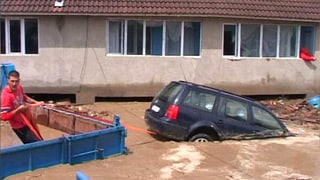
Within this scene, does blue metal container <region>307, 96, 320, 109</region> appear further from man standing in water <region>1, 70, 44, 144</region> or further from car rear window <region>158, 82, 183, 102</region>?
man standing in water <region>1, 70, 44, 144</region>

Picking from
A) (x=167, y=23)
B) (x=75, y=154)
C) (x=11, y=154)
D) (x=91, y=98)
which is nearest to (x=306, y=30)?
(x=167, y=23)

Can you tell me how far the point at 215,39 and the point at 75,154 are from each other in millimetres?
9957

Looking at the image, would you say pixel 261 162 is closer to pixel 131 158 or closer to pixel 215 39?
pixel 131 158

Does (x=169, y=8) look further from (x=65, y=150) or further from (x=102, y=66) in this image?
(x=65, y=150)

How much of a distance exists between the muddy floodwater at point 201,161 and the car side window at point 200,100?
843mm

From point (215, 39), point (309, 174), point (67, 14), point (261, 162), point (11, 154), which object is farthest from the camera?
point (215, 39)

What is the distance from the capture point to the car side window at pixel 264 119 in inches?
490

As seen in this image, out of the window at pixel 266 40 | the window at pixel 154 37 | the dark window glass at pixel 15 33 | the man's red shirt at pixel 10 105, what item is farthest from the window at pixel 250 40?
the man's red shirt at pixel 10 105

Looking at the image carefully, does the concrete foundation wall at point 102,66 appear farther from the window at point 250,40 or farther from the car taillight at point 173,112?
the car taillight at point 173,112

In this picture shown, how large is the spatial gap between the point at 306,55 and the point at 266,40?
161cm

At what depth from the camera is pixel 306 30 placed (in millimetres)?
19953

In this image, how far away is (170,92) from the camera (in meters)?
12.2

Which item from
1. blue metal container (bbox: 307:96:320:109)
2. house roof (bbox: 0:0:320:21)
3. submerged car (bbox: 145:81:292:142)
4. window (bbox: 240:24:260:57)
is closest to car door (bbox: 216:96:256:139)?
submerged car (bbox: 145:81:292:142)

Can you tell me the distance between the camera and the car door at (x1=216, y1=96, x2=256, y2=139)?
12086 mm
